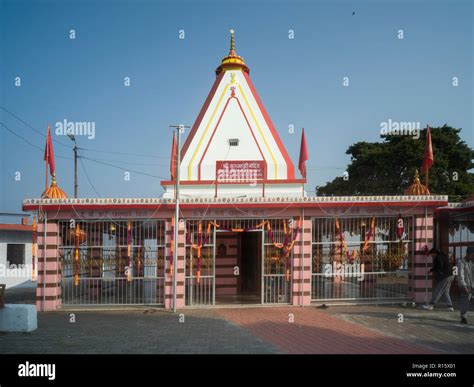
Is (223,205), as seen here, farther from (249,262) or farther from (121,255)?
(249,262)

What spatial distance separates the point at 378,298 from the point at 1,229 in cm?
1822

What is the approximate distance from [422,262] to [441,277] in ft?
3.10

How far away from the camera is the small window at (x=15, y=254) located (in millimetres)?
19784

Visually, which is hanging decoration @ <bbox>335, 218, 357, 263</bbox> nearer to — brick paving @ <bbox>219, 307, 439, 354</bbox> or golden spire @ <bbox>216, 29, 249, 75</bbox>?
brick paving @ <bbox>219, 307, 439, 354</bbox>

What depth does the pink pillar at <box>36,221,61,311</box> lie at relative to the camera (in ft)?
35.4

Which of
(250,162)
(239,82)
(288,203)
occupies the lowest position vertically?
(288,203)

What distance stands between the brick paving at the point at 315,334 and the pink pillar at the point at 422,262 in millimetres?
3296

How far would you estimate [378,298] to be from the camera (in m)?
11.7

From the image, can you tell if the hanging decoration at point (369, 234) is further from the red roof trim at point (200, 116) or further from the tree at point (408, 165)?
the tree at point (408, 165)

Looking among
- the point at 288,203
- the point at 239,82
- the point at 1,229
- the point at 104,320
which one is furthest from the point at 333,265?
the point at 1,229

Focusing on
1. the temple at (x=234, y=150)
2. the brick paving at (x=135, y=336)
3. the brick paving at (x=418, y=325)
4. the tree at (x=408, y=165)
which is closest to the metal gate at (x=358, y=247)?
the brick paving at (x=418, y=325)

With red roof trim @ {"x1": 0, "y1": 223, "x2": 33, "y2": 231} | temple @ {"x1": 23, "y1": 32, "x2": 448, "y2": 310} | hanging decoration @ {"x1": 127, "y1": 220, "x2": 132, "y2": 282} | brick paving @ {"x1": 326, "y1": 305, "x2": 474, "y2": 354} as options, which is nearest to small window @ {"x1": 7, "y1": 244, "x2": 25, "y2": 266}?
red roof trim @ {"x1": 0, "y1": 223, "x2": 33, "y2": 231}
